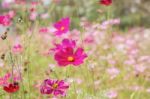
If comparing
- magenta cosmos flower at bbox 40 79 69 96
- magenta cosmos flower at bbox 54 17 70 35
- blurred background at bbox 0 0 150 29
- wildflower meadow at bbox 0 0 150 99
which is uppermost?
magenta cosmos flower at bbox 54 17 70 35

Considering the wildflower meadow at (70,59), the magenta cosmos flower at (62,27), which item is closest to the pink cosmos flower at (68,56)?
the wildflower meadow at (70,59)

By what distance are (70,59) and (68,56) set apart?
2 centimetres

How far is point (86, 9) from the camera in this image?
332 inches

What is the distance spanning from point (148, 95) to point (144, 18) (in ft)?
18.7

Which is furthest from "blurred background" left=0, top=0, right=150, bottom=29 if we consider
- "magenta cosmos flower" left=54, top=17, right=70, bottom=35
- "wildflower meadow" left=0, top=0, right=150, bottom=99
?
"magenta cosmos flower" left=54, top=17, right=70, bottom=35

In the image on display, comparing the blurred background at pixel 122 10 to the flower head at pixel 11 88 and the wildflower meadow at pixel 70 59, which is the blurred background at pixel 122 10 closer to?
the wildflower meadow at pixel 70 59

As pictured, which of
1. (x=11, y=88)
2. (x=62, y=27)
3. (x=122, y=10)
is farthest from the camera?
(x=122, y=10)

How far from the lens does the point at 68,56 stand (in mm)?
1918

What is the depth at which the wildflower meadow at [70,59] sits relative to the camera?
1.97 meters

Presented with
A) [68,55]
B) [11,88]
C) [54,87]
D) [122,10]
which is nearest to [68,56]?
[68,55]

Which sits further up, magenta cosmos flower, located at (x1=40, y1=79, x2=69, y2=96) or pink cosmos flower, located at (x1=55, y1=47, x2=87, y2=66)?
pink cosmos flower, located at (x1=55, y1=47, x2=87, y2=66)

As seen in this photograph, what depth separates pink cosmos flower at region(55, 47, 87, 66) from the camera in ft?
6.20

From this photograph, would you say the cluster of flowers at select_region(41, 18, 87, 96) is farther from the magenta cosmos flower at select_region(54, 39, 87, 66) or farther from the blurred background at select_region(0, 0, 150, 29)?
the blurred background at select_region(0, 0, 150, 29)

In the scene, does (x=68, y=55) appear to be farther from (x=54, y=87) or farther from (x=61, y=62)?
(x=54, y=87)
